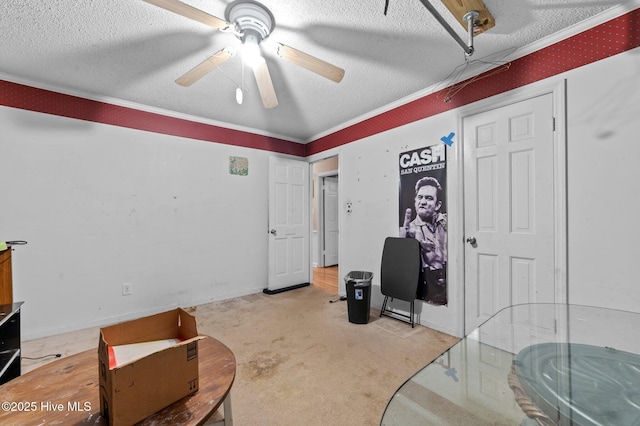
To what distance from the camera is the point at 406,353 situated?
235cm

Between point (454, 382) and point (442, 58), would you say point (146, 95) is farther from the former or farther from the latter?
point (454, 382)

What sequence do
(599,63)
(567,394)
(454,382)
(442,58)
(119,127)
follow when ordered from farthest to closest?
(119,127) < (442,58) < (599,63) < (454,382) < (567,394)

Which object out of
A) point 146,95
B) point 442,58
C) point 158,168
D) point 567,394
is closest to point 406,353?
point 567,394

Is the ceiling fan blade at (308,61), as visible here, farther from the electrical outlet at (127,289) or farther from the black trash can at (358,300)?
the electrical outlet at (127,289)

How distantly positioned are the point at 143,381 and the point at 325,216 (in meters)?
5.31

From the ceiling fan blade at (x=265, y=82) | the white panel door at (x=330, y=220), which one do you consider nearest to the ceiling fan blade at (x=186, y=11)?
the ceiling fan blade at (x=265, y=82)

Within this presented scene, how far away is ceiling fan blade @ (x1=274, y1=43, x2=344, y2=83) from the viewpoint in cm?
175

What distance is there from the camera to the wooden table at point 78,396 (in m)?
0.84

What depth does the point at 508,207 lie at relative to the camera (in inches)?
91.7

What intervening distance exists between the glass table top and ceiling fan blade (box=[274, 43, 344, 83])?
1.82m

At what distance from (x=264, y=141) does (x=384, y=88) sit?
2.08 meters

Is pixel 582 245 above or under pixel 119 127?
under

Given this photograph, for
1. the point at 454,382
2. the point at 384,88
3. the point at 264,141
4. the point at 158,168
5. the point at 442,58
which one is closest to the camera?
the point at 454,382

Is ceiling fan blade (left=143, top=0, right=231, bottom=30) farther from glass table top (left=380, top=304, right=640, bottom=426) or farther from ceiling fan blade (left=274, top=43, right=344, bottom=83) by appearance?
glass table top (left=380, top=304, right=640, bottom=426)
